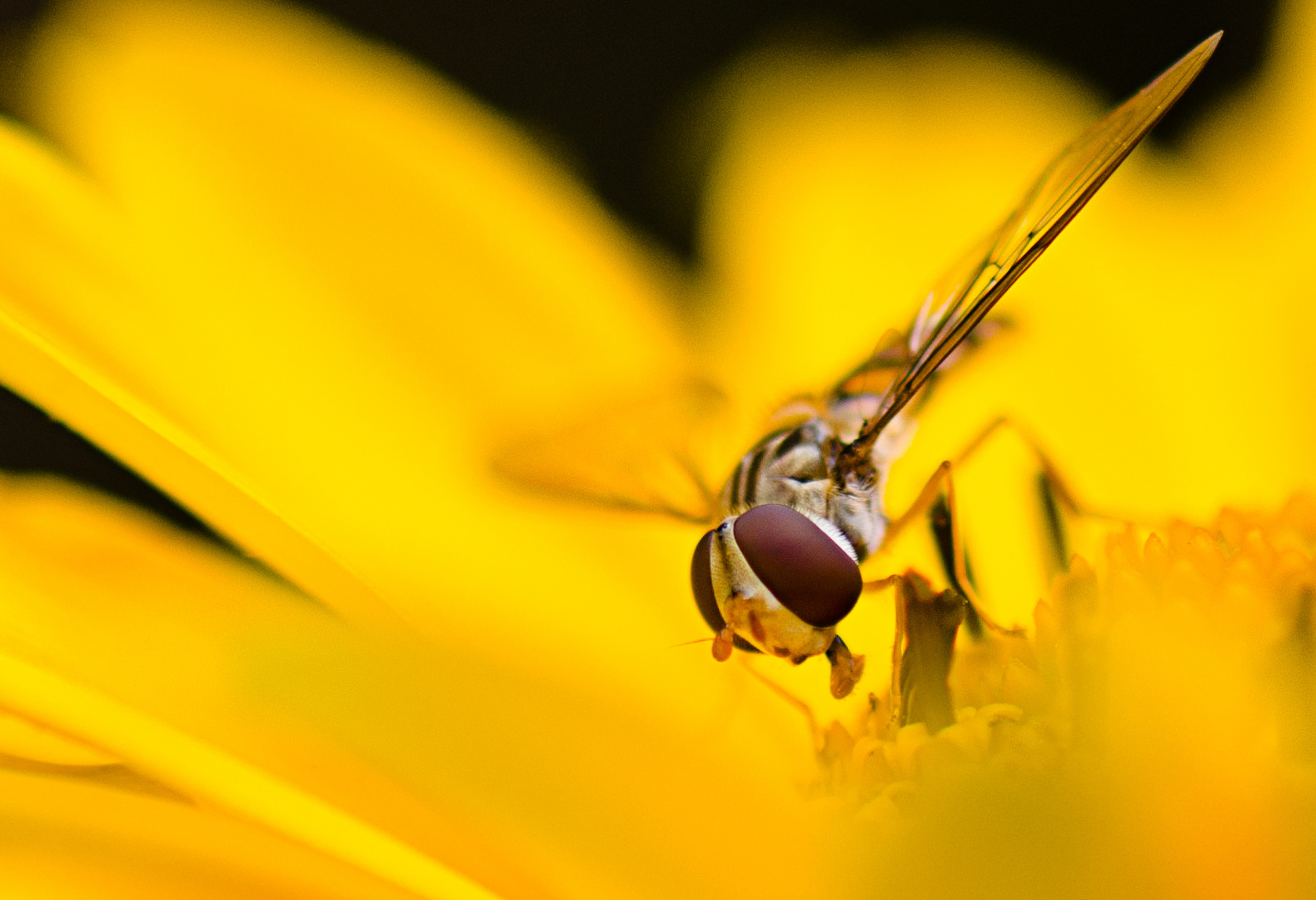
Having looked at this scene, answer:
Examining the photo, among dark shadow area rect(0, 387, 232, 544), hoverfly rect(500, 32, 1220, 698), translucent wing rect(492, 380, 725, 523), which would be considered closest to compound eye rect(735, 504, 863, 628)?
hoverfly rect(500, 32, 1220, 698)

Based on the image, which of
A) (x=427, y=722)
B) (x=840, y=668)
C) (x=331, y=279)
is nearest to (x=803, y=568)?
(x=840, y=668)

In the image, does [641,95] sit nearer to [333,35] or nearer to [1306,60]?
[333,35]

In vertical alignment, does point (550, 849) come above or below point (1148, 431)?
below

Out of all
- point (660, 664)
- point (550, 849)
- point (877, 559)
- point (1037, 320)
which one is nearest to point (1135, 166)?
point (1037, 320)

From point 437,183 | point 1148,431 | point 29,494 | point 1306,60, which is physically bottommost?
point 29,494

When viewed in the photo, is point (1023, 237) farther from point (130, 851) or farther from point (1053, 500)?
point (130, 851)

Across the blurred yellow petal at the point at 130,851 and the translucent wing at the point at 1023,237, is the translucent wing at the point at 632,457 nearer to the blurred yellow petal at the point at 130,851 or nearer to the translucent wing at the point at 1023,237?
the translucent wing at the point at 1023,237
